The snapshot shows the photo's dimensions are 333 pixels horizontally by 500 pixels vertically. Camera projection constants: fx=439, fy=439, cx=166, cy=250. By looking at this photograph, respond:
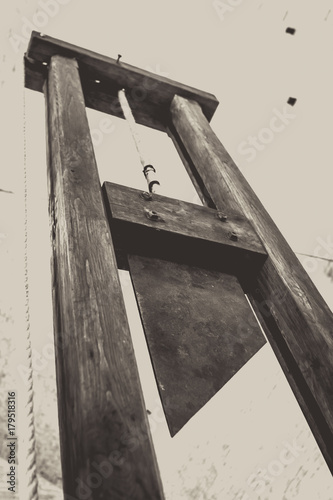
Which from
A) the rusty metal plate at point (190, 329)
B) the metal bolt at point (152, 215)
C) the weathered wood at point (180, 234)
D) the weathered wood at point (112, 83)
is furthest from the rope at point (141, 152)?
the rusty metal plate at point (190, 329)

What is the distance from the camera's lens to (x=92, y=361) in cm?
90

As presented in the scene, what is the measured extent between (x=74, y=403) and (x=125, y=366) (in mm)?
131

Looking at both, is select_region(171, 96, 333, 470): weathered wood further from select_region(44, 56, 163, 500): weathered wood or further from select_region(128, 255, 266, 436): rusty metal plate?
select_region(44, 56, 163, 500): weathered wood

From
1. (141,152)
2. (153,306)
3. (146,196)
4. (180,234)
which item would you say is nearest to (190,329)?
(153,306)

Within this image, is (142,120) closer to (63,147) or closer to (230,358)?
(63,147)

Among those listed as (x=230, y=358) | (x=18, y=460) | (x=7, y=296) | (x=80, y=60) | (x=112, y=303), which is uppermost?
(x=80, y=60)

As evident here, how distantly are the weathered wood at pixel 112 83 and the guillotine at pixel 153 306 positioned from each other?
336 millimetres

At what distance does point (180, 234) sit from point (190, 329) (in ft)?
1.03

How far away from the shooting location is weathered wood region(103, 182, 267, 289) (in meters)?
1.35

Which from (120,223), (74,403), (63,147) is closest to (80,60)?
(63,147)

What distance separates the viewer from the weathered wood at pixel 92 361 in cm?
76

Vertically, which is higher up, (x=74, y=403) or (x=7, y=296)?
(x=74, y=403)

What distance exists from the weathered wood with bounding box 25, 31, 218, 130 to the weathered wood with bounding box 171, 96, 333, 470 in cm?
69

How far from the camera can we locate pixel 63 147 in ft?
4.87
